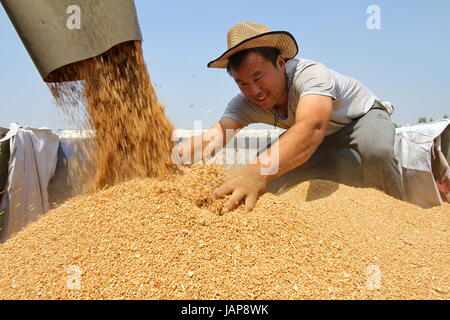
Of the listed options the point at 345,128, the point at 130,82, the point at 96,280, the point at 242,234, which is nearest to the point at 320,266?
the point at 242,234

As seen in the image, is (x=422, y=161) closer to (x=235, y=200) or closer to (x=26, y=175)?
(x=235, y=200)

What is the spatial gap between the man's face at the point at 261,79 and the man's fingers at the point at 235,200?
983mm

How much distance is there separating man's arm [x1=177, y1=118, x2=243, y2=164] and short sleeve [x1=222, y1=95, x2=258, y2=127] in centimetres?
4

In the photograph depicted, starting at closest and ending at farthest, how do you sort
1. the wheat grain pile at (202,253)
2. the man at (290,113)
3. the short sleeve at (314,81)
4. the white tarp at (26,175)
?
the wheat grain pile at (202,253) → the man at (290,113) → the short sleeve at (314,81) → the white tarp at (26,175)

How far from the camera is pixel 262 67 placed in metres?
2.31

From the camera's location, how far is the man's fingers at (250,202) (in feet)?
5.18

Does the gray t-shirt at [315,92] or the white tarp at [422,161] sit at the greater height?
the gray t-shirt at [315,92]

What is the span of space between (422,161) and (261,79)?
4.72 ft

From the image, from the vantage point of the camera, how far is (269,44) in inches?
93.9

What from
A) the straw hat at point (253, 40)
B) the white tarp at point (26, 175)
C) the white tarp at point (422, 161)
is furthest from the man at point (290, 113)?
the white tarp at point (26, 175)

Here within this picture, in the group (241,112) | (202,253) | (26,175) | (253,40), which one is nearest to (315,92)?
(253,40)

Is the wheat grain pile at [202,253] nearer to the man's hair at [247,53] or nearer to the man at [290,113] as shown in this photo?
the man at [290,113]

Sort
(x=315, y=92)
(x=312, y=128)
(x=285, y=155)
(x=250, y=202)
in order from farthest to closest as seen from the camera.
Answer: (x=315, y=92) < (x=312, y=128) < (x=285, y=155) < (x=250, y=202)
